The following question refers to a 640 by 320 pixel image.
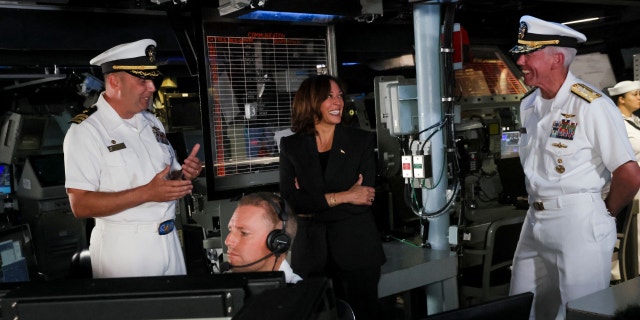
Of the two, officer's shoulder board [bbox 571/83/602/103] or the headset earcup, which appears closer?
the headset earcup

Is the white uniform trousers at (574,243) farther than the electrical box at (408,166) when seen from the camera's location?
No

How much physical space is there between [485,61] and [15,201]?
19.9 feet

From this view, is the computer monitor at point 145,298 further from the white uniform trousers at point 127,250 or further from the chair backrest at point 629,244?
the chair backrest at point 629,244

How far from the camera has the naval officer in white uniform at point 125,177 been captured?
8.51ft

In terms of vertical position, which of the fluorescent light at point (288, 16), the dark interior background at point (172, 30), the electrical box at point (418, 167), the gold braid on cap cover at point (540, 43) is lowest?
the electrical box at point (418, 167)

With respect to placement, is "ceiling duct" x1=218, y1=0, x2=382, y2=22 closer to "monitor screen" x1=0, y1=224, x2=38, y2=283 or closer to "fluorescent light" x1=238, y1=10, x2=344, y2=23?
"fluorescent light" x1=238, y1=10, x2=344, y2=23

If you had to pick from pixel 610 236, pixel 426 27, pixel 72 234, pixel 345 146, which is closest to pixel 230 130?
pixel 345 146

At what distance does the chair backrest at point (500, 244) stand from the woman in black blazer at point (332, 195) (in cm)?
131

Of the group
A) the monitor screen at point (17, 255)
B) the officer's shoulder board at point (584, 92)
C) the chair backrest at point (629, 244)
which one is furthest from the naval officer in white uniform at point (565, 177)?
the monitor screen at point (17, 255)

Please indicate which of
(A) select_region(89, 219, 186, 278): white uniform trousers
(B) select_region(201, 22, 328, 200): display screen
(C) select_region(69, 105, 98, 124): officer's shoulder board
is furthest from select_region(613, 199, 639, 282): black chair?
(C) select_region(69, 105, 98, 124): officer's shoulder board

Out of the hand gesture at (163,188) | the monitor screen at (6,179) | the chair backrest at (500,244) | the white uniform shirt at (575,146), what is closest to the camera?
the hand gesture at (163,188)

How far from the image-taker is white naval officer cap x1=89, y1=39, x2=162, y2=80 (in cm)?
276

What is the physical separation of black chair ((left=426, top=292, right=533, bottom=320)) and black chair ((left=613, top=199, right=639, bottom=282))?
363cm

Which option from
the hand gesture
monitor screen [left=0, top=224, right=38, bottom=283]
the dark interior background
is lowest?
monitor screen [left=0, top=224, right=38, bottom=283]
